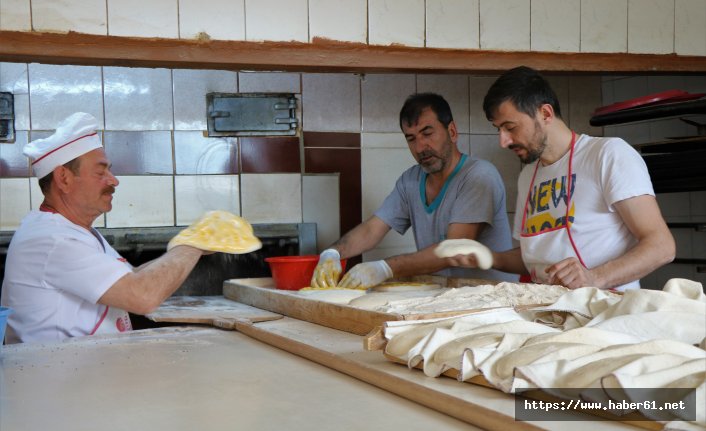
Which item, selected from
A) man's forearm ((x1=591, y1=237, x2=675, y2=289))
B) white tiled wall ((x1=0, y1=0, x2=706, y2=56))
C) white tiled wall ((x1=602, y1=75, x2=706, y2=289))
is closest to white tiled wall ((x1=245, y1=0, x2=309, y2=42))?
white tiled wall ((x1=0, y1=0, x2=706, y2=56))

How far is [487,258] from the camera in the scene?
2.94 m

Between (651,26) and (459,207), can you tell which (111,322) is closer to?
(459,207)

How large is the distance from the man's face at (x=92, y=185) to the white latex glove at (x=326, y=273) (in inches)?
34.9

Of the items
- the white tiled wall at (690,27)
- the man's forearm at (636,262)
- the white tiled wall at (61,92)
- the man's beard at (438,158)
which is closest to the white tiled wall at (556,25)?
the white tiled wall at (690,27)

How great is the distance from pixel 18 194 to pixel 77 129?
4.54ft

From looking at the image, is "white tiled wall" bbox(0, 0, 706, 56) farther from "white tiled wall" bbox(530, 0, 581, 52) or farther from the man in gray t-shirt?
the man in gray t-shirt

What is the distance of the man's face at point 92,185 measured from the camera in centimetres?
257

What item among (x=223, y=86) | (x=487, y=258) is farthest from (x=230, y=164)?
(x=487, y=258)

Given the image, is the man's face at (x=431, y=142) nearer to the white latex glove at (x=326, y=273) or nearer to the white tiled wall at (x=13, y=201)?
the white latex glove at (x=326, y=273)

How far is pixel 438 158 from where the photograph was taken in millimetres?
3496

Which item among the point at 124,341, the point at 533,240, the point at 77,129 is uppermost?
the point at 77,129

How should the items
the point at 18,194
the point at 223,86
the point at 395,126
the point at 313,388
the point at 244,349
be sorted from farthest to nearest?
the point at 395,126 → the point at 223,86 → the point at 18,194 → the point at 244,349 → the point at 313,388

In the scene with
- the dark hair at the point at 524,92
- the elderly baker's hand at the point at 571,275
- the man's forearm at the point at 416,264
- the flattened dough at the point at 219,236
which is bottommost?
the man's forearm at the point at 416,264

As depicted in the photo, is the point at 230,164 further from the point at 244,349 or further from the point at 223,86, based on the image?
the point at 244,349
